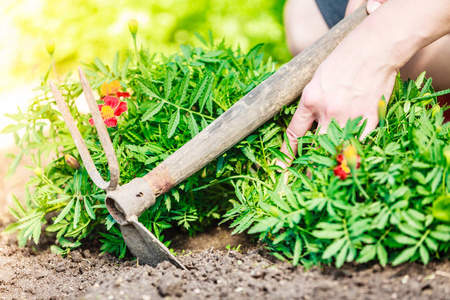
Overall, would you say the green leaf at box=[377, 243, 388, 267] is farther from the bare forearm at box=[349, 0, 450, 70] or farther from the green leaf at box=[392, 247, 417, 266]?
the bare forearm at box=[349, 0, 450, 70]

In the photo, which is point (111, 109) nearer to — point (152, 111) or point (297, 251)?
point (152, 111)

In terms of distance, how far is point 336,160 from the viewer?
1.11m

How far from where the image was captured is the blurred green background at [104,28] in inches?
128

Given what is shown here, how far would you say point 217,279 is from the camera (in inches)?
45.8

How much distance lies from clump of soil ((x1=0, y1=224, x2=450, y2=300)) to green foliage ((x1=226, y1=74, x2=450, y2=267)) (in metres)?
0.04

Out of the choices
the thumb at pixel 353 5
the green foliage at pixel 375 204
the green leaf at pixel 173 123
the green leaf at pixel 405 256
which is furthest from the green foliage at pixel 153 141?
the green leaf at pixel 405 256

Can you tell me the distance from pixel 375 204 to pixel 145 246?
0.71 m

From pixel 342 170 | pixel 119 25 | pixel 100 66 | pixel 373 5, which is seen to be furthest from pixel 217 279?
pixel 119 25

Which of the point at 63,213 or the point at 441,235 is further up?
the point at 63,213

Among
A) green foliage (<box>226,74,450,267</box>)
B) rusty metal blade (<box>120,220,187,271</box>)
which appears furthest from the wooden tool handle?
green foliage (<box>226,74,450,267</box>)

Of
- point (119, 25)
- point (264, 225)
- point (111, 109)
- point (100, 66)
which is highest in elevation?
point (119, 25)

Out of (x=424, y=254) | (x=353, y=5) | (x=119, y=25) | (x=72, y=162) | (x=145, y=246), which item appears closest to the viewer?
(x=424, y=254)

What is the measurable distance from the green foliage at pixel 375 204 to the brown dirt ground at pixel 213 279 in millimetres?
46

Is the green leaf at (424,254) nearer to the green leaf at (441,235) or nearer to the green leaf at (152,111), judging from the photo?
the green leaf at (441,235)
